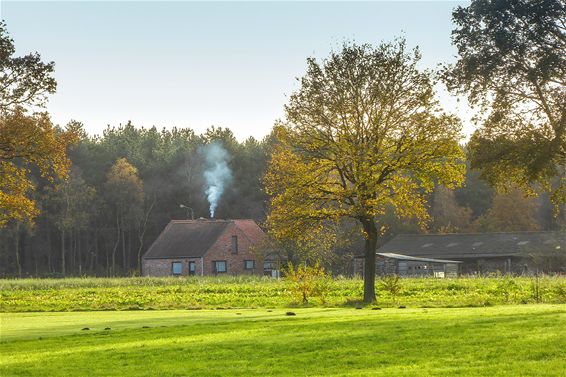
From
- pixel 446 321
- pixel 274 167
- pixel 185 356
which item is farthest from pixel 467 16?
pixel 185 356

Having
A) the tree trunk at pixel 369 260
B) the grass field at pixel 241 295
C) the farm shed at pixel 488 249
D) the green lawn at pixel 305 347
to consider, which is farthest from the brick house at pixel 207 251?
the green lawn at pixel 305 347

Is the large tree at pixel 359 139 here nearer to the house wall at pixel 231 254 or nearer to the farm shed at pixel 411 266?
the farm shed at pixel 411 266

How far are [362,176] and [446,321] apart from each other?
18716mm

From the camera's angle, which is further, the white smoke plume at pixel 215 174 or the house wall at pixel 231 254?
the white smoke plume at pixel 215 174

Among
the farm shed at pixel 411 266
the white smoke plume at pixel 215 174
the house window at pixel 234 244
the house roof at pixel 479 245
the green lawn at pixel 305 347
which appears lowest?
the green lawn at pixel 305 347

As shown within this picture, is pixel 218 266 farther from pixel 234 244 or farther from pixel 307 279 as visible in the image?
pixel 307 279

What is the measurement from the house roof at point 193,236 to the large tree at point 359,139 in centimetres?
5920

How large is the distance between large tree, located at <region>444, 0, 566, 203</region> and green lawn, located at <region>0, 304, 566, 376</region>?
33.1 feet

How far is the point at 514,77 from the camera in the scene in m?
39.2

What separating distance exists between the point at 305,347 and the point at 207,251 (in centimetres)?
8334

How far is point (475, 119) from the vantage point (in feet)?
133

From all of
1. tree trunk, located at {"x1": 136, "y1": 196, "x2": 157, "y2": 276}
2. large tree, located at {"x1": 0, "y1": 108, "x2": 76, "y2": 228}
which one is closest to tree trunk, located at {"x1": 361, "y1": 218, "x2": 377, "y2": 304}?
large tree, located at {"x1": 0, "y1": 108, "x2": 76, "y2": 228}

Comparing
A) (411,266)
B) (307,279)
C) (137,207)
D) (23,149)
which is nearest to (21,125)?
(23,149)

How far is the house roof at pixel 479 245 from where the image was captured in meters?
96.4
